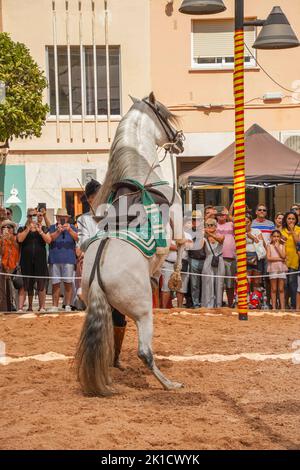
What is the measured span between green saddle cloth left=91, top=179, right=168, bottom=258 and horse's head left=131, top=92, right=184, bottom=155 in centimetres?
96

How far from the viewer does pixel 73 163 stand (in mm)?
23047

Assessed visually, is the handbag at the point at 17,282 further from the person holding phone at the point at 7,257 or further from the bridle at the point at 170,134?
the bridle at the point at 170,134

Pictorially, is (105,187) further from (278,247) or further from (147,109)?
(278,247)

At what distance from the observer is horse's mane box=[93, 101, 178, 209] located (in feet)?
24.5

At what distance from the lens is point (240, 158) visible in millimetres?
11703

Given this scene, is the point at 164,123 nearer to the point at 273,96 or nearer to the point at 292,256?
the point at 292,256

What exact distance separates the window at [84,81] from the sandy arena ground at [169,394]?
13.2 meters

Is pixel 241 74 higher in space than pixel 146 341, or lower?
higher

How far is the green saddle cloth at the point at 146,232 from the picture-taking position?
7180 mm

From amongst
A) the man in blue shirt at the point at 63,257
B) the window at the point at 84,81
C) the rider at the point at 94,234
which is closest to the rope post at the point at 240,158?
the rider at the point at 94,234

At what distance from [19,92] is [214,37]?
6523mm

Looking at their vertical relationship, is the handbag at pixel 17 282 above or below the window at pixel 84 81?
below

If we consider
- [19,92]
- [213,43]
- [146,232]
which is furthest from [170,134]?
[213,43]

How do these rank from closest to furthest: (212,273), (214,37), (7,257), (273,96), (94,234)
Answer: (94,234)
(212,273)
(7,257)
(273,96)
(214,37)
